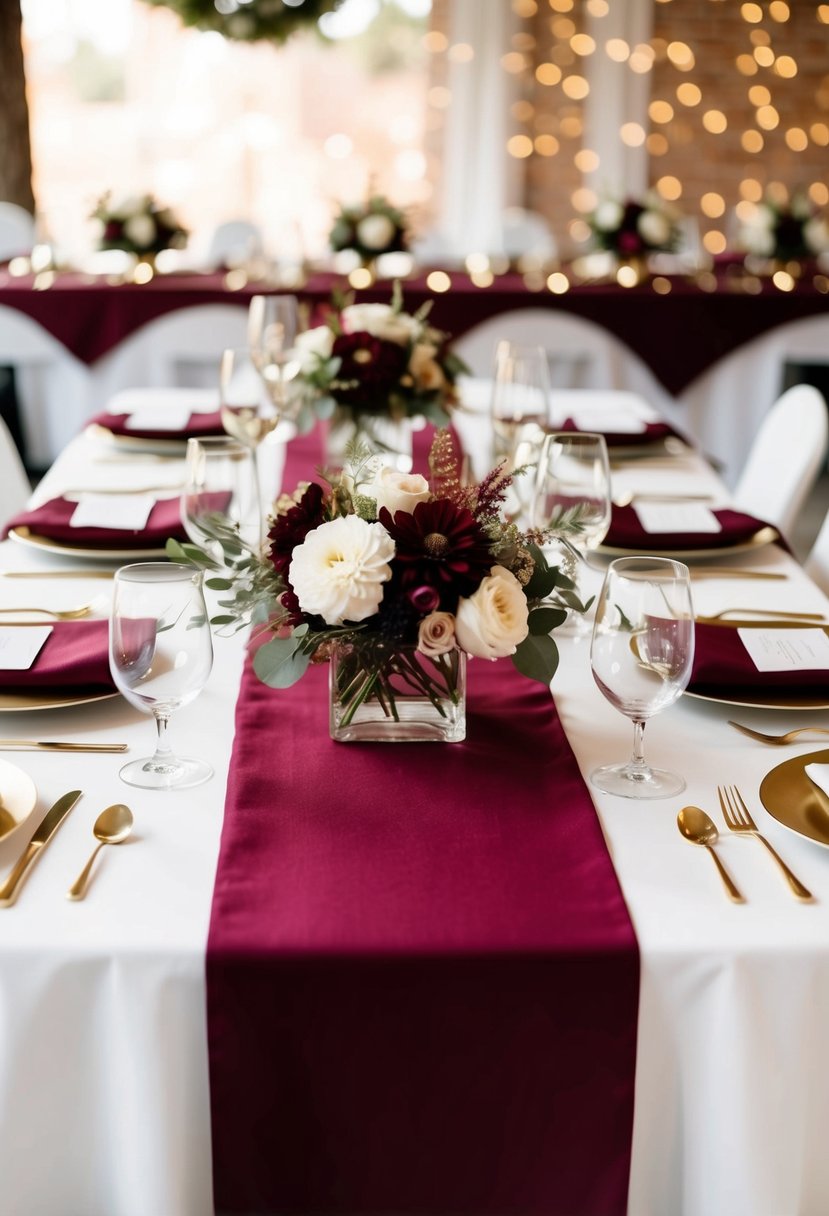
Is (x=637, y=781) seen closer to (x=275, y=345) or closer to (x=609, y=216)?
(x=275, y=345)

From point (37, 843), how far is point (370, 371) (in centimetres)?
138

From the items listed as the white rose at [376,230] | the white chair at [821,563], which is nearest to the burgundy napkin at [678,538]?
the white chair at [821,563]

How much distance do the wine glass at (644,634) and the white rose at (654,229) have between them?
A: 12.9ft

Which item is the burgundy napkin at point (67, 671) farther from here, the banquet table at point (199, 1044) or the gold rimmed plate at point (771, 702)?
the gold rimmed plate at point (771, 702)

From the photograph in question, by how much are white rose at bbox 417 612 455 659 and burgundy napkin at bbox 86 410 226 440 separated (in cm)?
145

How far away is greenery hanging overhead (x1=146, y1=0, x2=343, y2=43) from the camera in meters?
6.54

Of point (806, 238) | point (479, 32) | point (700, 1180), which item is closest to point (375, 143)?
point (479, 32)

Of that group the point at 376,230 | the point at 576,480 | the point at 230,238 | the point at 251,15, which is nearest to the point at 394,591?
the point at 576,480

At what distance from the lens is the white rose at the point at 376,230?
14.8 feet

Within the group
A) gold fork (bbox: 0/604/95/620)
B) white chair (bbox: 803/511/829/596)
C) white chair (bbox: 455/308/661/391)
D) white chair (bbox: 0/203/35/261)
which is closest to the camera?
gold fork (bbox: 0/604/95/620)

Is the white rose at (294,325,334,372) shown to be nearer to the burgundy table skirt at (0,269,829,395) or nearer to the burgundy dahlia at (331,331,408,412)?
the burgundy dahlia at (331,331,408,412)

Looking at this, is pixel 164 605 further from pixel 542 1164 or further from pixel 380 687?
pixel 542 1164

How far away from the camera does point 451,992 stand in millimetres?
921

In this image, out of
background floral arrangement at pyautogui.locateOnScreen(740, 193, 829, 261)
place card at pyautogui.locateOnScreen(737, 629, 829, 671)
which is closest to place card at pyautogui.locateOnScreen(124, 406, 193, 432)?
place card at pyautogui.locateOnScreen(737, 629, 829, 671)
